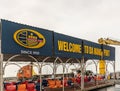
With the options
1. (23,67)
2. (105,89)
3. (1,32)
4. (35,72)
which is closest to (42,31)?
(1,32)

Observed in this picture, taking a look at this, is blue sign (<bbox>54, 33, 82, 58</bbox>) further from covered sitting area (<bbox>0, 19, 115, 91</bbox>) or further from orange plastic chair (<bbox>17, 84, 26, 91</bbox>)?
orange plastic chair (<bbox>17, 84, 26, 91</bbox>)

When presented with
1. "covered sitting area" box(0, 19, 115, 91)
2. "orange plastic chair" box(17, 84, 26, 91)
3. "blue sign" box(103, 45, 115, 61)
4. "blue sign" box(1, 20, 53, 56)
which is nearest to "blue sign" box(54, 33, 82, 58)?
"covered sitting area" box(0, 19, 115, 91)

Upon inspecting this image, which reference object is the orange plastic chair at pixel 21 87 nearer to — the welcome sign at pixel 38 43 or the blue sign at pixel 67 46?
the welcome sign at pixel 38 43

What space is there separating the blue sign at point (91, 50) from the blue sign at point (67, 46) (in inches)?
69.4

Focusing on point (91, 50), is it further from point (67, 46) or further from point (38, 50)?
point (38, 50)

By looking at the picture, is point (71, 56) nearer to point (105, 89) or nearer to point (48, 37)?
point (48, 37)

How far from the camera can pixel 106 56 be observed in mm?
42688

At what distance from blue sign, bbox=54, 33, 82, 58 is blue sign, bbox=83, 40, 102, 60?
1.76m

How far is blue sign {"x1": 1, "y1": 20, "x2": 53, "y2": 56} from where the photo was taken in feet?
69.2

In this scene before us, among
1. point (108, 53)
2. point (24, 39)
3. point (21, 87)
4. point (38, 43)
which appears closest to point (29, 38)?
point (24, 39)

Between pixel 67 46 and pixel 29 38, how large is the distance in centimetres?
756

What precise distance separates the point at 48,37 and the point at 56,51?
211 centimetres

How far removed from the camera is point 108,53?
44000 mm

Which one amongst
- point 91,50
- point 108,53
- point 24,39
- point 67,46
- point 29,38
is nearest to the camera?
point 24,39
